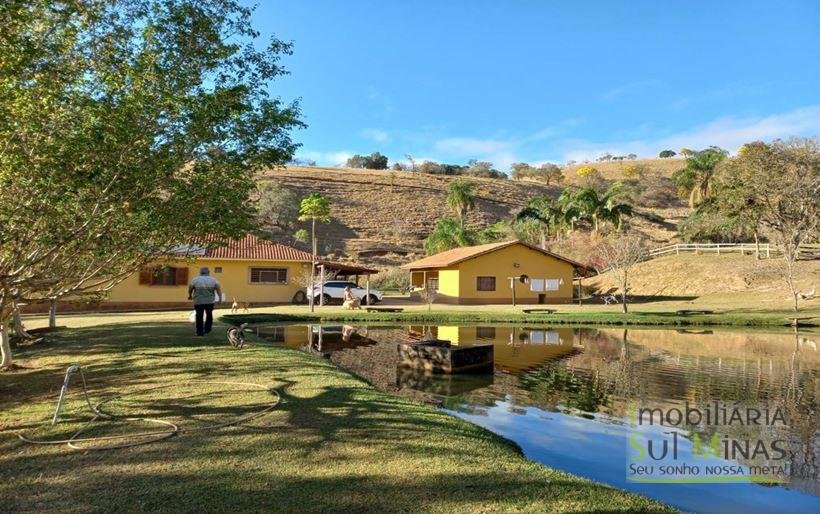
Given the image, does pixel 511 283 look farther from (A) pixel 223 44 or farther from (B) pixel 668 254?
(A) pixel 223 44

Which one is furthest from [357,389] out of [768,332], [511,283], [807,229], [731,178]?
[731,178]

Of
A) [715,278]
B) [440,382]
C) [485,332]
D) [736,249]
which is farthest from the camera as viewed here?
[736,249]

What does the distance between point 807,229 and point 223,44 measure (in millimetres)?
37731

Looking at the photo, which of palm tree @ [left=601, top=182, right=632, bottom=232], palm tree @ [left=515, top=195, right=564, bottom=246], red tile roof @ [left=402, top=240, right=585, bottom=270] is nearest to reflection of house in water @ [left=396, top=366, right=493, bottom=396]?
red tile roof @ [left=402, top=240, right=585, bottom=270]

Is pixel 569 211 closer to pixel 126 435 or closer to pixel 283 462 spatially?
pixel 126 435

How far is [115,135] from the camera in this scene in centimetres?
765

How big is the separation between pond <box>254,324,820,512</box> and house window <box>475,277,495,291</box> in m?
18.6

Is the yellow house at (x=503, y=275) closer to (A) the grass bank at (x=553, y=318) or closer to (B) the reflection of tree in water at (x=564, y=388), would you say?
(A) the grass bank at (x=553, y=318)

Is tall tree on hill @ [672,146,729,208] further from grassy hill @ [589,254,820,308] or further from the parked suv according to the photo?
the parked suv

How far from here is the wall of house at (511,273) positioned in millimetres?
38125

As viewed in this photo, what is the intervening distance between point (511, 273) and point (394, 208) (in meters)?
42.3

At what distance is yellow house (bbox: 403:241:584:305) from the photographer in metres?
38.0

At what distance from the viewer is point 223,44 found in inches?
381

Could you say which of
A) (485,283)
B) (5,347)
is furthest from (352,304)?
(5,347)
